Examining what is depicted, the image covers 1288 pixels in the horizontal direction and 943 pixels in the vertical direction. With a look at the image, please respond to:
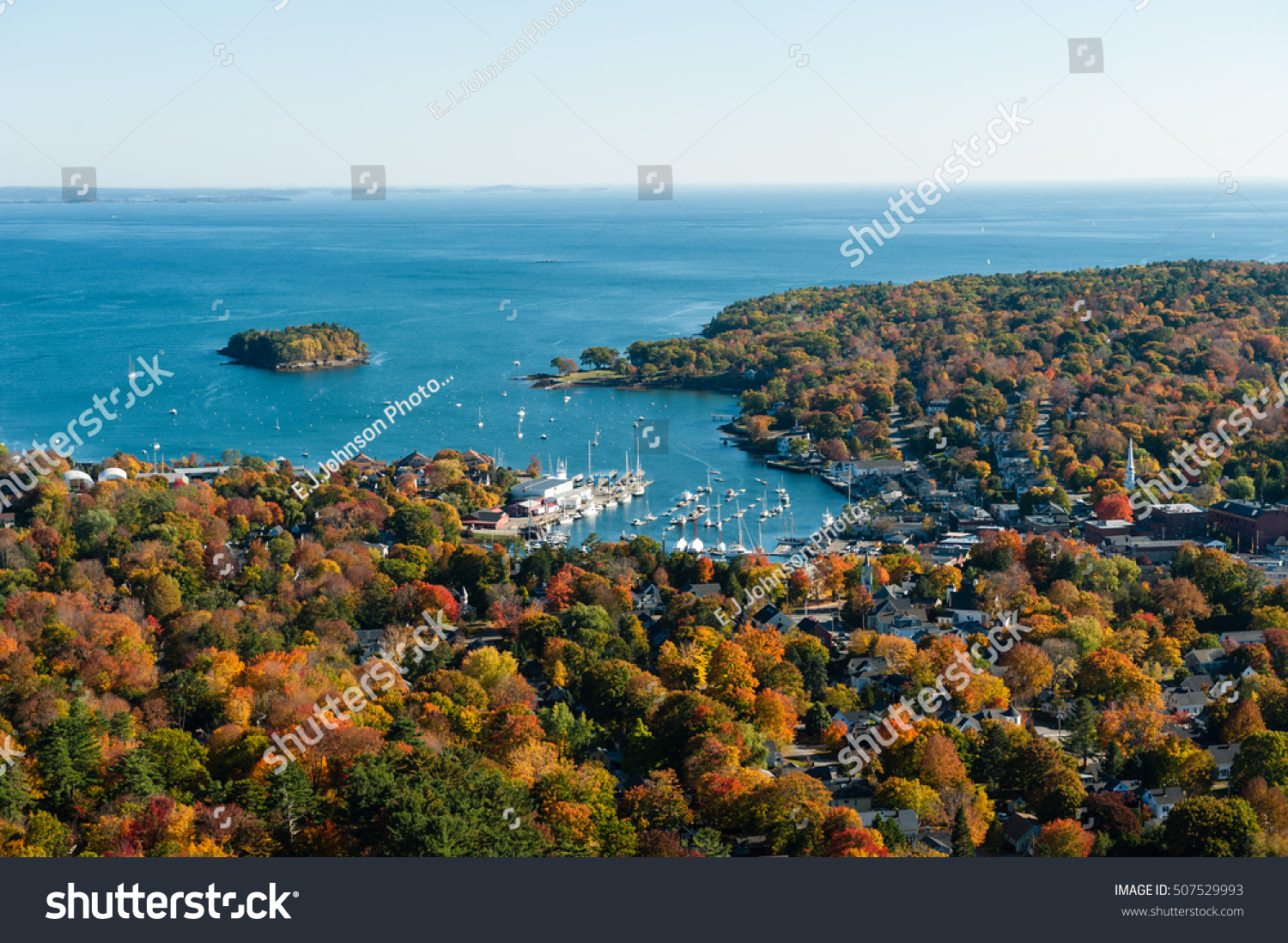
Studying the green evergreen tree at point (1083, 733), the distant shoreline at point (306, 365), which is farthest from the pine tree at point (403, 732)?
the distant shoreline at point (306, 365)

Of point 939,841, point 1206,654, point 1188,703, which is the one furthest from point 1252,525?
point 939,841


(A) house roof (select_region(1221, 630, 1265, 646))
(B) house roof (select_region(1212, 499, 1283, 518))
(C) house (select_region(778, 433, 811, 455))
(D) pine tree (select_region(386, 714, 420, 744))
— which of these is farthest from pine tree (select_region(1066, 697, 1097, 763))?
(C) house (select_region(778, 433, 811, 455))

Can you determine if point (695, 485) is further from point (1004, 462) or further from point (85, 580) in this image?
point (85, 580)

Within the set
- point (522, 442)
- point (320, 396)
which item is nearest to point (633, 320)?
point (320, 396)

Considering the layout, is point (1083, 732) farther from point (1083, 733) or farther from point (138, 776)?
point (138, 776)

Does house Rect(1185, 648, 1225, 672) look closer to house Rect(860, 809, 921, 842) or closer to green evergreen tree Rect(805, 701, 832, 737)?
green evergreen tree Rect(805, 701, 832, 737)

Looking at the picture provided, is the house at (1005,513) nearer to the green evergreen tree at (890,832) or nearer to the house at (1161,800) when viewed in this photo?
the house at (1161,800)
